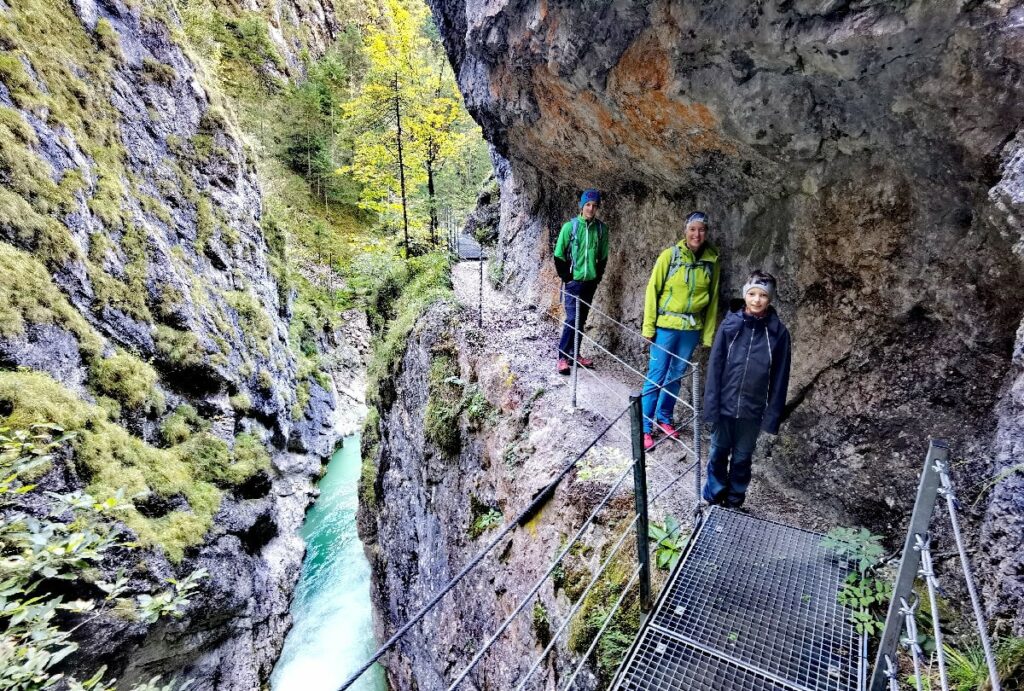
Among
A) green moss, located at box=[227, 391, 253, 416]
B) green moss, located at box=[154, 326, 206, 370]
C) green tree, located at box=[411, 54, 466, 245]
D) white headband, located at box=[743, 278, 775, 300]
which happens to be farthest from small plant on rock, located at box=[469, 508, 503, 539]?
green tree, located at box=[411, 54, 466, 245]

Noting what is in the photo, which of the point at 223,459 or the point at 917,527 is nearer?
the point at 917,527

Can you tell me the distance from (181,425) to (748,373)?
11.8 metres

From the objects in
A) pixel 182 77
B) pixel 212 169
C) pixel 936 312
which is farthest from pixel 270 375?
pixel 936 312

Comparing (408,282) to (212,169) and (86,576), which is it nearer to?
(212,169)

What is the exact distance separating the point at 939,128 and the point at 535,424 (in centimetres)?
431

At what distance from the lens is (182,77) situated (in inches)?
594

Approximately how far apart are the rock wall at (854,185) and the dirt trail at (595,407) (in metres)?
0.40

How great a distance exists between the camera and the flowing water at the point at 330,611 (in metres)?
11.1

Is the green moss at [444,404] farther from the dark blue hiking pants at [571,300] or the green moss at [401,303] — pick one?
the dark blue hiking pants at [571,300]

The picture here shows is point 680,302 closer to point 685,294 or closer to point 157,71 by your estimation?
point 685,294

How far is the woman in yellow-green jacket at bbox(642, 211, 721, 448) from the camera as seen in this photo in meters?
4.62

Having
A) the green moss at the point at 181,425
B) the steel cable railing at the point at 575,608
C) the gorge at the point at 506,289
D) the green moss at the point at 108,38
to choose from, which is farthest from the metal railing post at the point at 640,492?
the green moss at the point at 108,38

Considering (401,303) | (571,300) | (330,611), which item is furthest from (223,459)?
(571,300)

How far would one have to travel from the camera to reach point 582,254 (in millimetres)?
6070
